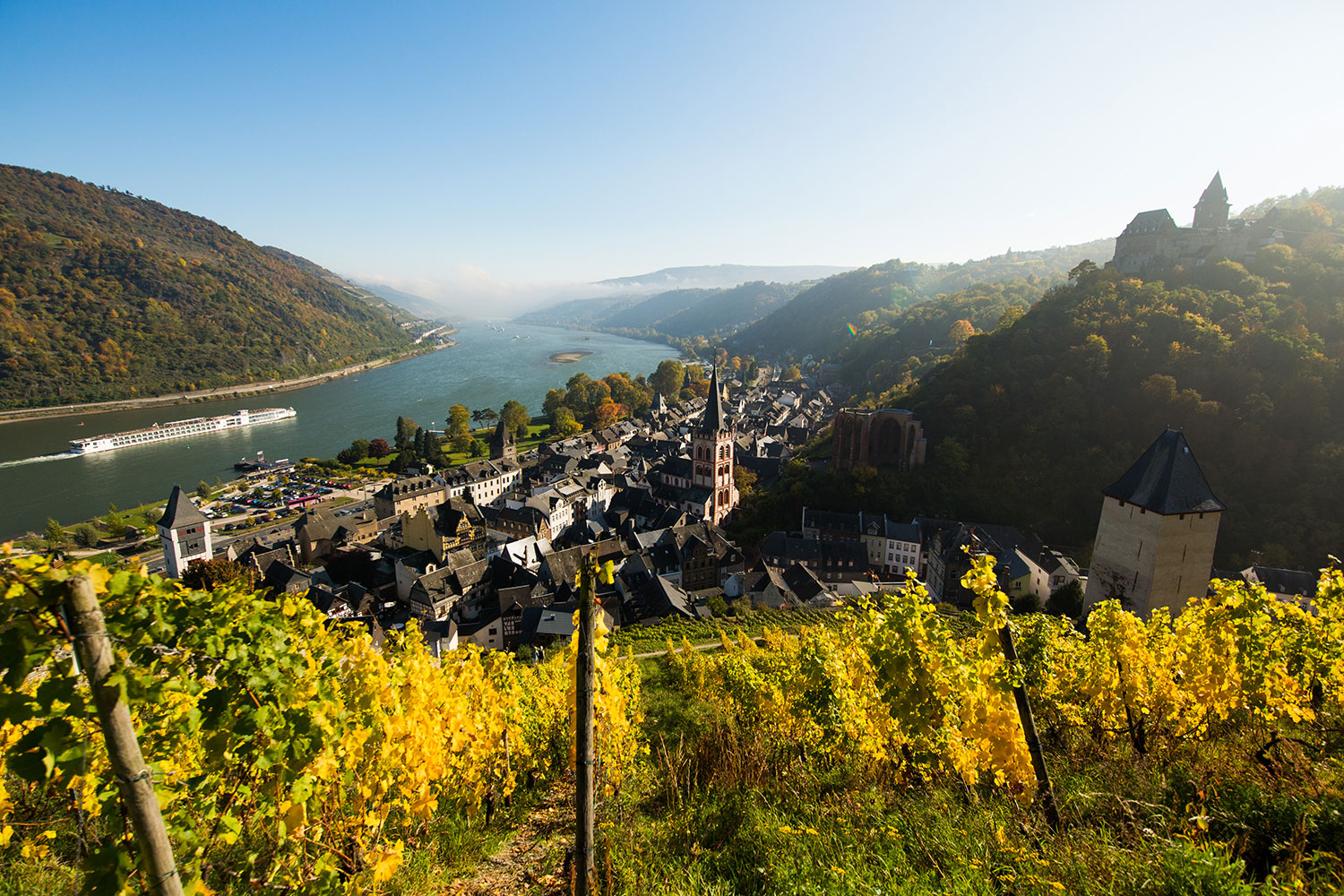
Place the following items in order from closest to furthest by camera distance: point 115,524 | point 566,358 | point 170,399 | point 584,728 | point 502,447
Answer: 1. point 584,728
2. point 115,524
3. point 502,447
4. point 170,399
5. point 566,358

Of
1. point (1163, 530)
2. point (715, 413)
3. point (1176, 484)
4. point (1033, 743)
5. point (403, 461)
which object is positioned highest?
point (1033, 743)

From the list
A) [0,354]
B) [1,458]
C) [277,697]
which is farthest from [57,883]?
[0,354]

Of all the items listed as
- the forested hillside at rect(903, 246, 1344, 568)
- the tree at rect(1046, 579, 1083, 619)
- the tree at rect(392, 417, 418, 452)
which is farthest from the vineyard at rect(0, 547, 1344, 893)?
the tree at rect(392, 417, 418, 452)

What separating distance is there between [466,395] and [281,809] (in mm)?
120766

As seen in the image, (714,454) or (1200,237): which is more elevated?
(1200,237)

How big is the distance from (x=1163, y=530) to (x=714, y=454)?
30861 millimetres

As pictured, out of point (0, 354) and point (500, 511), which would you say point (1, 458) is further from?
point (500, 511)

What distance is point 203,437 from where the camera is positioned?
271 ft

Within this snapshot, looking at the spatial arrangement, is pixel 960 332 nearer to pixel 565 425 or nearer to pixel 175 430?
pixel 565 425

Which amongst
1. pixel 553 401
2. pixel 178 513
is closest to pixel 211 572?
pixel 178 513

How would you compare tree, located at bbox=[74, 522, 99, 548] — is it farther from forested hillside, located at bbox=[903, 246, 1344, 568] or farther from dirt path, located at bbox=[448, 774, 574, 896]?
forested hillside, located at bbox=[903, 246, 1344, 568]

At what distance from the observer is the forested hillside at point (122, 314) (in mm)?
103688

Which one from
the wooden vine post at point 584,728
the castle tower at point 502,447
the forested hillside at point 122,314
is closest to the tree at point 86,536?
the castle tower at point 502,447

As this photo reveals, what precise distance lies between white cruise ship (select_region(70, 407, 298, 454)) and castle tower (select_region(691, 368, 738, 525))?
80916mm
